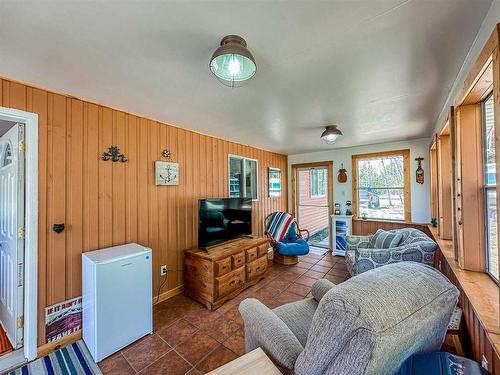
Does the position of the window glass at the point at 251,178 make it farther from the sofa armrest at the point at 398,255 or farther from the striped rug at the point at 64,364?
the striped rug at the point at 64,364

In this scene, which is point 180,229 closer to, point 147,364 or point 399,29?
point 147,364

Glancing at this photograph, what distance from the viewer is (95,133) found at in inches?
89.9

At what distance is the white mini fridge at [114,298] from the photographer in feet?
6.13

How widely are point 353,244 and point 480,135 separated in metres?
2.29

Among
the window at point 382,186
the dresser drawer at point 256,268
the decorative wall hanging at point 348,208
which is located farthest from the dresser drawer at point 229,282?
the window at point 382,186

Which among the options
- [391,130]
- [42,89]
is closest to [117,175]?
[42,89]

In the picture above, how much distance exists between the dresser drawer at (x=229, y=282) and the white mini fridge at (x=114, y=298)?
2.59 feet

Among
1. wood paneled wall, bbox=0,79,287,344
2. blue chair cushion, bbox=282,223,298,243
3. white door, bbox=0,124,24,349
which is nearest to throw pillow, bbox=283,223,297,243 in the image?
blue chair cushion, bbox=282,223,298,243

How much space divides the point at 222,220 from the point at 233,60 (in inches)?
88.7

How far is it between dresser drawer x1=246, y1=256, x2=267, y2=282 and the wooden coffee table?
7.59 ft

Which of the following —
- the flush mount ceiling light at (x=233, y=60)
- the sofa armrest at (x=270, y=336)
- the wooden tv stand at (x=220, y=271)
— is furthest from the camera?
the wooden tv stand at (x=220, y=271)

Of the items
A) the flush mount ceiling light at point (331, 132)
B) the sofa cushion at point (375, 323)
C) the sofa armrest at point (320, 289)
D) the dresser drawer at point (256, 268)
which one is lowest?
the dresser drawer at point (256, 268)

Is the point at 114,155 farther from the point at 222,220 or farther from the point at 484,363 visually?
the point at 484,363

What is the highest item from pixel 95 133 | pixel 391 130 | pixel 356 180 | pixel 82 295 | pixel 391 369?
pixel 391 130
